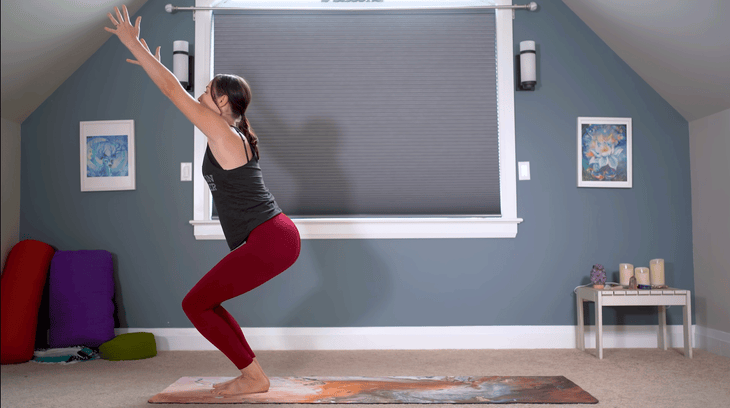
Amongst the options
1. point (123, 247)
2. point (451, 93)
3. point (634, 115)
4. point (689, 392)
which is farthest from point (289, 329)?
point (634, 115)

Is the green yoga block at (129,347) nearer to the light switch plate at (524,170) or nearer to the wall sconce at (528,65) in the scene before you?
the light switch plate at (524,170)

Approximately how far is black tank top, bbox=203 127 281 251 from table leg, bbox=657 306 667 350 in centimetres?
257

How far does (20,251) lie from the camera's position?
9.37ft

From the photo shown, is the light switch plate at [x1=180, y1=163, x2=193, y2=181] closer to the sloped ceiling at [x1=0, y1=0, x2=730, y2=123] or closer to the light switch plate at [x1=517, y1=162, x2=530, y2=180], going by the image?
the sloped ceiling at [x1=0, y1=0, x2=730, y2=123]

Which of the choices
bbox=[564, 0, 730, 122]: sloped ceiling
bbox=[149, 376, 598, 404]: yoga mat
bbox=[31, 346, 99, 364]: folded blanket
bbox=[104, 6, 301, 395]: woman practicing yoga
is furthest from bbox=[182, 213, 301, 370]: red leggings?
bbox=[564, 0, 730, 122]: sloped ceiling

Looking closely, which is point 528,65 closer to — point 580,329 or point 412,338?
point 580,329

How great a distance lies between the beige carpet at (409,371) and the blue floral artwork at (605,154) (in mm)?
1140

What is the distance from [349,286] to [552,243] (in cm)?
139

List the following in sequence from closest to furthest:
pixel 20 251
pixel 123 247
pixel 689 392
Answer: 1. pixel 689 392
2. pixel 20 251
3. pixel 123 247

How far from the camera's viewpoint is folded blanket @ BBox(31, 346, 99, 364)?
2.64 metres

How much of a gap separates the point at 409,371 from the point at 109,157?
7.83 feet

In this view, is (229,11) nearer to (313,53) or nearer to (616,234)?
(313,53)

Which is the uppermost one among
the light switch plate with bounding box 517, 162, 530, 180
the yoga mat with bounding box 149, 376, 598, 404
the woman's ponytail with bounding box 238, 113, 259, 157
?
the woman's ponytail with bounding box 238, 113, 259, 157

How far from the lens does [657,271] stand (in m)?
2.84
